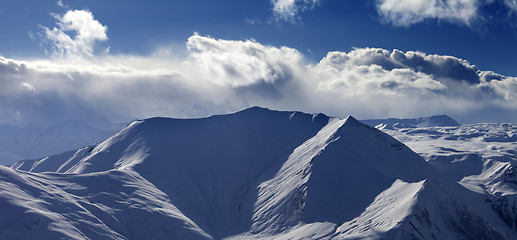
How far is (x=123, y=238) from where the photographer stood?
180 meters

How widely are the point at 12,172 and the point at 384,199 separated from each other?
17004 cm

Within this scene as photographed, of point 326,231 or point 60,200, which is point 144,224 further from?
point 326,231

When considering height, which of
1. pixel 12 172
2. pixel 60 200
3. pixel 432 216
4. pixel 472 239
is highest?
pixel 12 172

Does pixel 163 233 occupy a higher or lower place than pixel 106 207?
lower

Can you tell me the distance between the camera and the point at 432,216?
17850 cm

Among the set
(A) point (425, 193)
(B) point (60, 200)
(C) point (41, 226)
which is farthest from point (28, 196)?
(A) point (425, 193)

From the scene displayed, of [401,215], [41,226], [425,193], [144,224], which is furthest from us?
[144,224]

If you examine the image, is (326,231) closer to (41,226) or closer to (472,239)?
(472,239)

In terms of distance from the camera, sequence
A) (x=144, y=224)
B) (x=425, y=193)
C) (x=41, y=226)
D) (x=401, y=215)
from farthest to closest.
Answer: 1. (x=144, y=224)
2. (x=425, y=193)
3. (x=401, y=215)
4. (x=41, y=226)

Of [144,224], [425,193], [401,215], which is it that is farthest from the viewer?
[144,224]

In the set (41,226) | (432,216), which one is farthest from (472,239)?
(41,226)

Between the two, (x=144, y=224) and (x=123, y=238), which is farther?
(x=144, y=224)

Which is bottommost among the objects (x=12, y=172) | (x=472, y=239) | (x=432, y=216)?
(x=472, y=239)

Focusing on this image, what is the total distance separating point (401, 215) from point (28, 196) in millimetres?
154499
